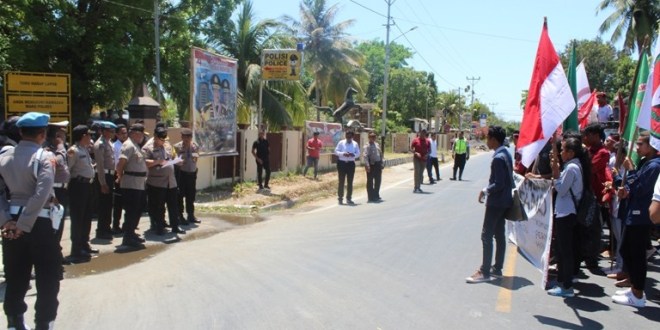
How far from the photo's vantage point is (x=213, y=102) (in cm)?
1497

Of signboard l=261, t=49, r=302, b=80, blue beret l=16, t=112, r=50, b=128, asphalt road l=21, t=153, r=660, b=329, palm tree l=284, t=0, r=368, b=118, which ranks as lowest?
asphalt road l=21, t=153, r=660, b=329

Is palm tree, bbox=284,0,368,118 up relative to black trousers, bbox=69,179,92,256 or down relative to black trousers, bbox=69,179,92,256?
up

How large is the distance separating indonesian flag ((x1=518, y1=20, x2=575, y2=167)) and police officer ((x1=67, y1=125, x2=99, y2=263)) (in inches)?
216

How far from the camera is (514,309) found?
5539 millimetres

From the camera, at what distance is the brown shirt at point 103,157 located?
845 cm

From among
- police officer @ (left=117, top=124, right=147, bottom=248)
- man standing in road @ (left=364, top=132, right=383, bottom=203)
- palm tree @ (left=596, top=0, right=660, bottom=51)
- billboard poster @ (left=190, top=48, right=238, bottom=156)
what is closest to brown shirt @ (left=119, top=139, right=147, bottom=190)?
police officer @ (left=117, top=124, right=147, bottom=248)

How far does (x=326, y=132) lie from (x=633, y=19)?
22.5 m

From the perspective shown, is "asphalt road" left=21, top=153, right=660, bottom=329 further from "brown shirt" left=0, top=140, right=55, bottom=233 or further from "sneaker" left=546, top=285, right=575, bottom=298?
"brown shirt" left=0, top=140, right=55, bottom=233

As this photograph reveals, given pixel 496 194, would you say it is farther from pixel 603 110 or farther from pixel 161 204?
pixel 603 110

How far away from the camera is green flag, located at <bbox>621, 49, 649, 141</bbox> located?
256 inches

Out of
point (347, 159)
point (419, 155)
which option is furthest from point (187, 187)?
point (419, 155)

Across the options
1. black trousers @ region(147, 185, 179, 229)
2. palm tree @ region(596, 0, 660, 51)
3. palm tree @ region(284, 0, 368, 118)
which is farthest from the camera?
palm tree @ region(284, 0, 368, 118)

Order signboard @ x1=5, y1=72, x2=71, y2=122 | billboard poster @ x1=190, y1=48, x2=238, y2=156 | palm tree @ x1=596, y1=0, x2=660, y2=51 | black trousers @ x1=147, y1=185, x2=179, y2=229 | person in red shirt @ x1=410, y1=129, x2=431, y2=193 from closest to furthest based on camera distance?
1. black trousers @ x1=147, y1=185, x2=179, y2=229
2. signboard @ x1=5, y1=72, x2=71, y2=122
3. billboard poster @ x1=190, y1=48, x2=238, y2=156
4. person in red shirt @ x1=410, y1=129, x2=431, y2=193
5. palm tree @ x1=596, y1=0, x2=660, y2=51

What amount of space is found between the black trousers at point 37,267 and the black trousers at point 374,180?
10.8 meters
